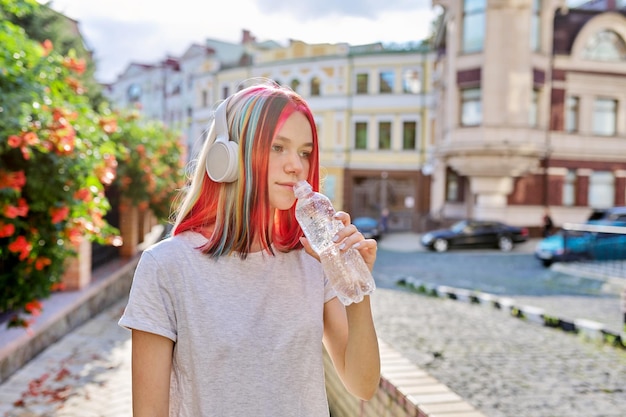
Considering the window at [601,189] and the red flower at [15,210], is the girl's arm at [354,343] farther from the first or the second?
the window at [601,189]

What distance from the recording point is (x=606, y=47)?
1122 inches

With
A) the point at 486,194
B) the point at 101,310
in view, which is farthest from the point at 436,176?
the point at 101,310

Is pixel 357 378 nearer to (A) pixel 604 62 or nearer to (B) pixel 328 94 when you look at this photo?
(A) pixel 604 62

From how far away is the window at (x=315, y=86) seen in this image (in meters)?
39.9

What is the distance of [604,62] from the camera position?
28.4 metres

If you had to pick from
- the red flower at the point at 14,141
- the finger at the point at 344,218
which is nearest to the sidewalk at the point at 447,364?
→ the red flower at the point at 14,141

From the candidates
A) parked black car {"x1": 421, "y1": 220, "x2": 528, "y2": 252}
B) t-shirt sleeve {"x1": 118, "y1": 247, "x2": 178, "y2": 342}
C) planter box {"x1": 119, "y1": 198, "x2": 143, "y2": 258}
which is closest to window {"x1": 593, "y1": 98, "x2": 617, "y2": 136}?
parked black car {"x1": 421, "y1": 220, "x2": 528, "y2": 252}

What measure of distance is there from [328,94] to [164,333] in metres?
38.5

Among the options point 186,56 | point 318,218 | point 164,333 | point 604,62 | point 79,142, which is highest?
point 186,56

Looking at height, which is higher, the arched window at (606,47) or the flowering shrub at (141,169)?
the arched window at (606,47)

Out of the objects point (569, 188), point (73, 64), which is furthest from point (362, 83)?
point (73, 64)

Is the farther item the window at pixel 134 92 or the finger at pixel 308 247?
the window at pixel 134 92

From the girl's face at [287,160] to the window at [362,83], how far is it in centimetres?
3759

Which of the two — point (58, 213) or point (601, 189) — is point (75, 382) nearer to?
point (58, 213)
